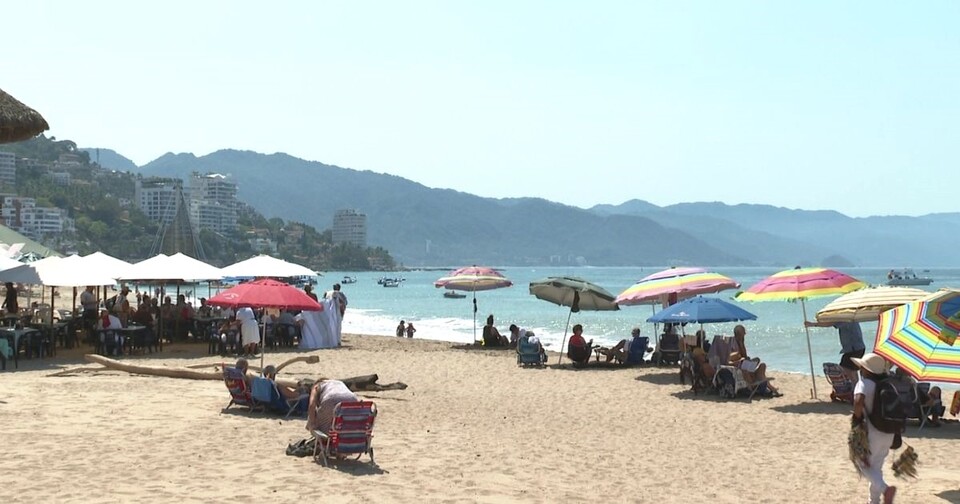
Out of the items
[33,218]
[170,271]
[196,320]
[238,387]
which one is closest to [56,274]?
[170,271]

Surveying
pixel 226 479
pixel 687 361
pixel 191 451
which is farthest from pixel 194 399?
pixel 687 361

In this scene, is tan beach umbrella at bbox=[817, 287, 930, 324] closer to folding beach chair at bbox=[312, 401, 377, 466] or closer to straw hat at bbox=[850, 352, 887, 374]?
straw hat at bbox=[850, 352, 887, 374]

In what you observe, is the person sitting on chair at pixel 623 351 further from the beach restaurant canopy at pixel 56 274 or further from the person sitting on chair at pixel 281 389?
the beach restaurant canopy at pixel 56 274

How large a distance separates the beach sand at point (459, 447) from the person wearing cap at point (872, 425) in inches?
32.4

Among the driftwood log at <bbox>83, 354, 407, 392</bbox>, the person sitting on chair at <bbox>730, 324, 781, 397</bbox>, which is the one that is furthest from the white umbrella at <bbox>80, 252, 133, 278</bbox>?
the person sitting on chair at <bbox>730, 324, 781, 397</bbox>

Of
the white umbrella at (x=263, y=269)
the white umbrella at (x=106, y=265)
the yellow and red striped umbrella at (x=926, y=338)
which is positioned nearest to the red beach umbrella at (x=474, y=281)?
the white umbrella at (x=263, y=269)

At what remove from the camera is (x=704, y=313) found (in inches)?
539

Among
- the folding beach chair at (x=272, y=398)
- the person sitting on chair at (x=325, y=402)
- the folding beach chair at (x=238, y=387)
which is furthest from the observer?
the folding beach chair at (x=238, y=387)

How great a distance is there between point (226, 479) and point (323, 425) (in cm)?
109

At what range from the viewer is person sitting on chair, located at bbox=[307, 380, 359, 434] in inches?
317

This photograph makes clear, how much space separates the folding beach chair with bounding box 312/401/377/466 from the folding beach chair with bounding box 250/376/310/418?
2459 mm

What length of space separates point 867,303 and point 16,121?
1124cm

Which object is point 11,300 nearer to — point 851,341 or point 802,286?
point 802,286

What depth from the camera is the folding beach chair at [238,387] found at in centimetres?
1045
